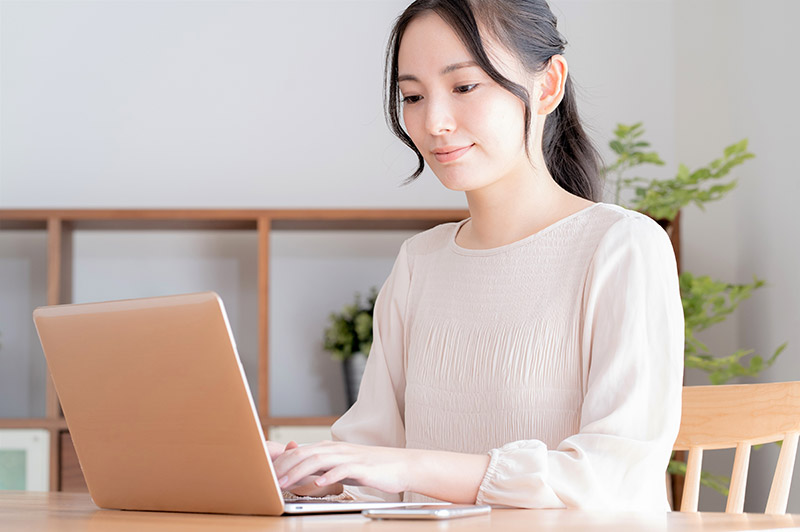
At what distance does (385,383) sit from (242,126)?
6.14 feet

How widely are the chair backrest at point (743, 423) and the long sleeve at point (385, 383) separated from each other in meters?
0.41

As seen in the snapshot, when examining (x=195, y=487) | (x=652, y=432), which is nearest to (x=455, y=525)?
(x=195, y=487)

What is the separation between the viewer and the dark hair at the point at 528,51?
→ 1.15 meters

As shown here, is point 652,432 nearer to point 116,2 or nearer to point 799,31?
point 799,31

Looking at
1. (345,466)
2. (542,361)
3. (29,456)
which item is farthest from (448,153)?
(29,456)

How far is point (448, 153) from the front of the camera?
3.83 feet

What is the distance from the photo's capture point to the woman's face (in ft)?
3.74

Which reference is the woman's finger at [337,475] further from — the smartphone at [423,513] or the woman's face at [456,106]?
the woman's face at [456,106]

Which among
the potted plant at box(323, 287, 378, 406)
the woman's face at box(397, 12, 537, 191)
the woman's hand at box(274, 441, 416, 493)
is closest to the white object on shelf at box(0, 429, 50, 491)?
the potted plant at box(323, 287, 378, 406)

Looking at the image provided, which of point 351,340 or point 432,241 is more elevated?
point 432,241

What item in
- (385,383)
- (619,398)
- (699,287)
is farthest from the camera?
(699,287)

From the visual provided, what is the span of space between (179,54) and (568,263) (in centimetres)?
224

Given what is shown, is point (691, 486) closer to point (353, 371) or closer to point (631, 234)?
point (631, 234)

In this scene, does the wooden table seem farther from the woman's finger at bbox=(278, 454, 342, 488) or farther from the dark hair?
the dark hair
